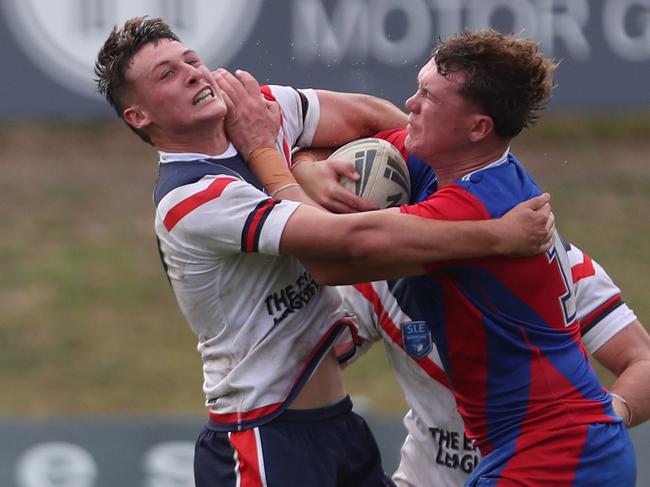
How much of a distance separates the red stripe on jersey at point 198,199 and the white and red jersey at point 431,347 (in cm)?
80

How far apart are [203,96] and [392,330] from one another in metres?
1.06

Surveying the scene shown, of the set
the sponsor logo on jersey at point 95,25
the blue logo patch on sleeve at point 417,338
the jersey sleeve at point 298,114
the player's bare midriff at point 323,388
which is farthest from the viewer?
the sponsor logo on jersey at point 95,25

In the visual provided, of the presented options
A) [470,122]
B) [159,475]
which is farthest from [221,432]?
[159,475]

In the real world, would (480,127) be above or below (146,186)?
above

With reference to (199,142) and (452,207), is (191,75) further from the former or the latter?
(452,207)

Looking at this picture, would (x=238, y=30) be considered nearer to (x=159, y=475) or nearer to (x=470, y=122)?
(x=159, y=475)

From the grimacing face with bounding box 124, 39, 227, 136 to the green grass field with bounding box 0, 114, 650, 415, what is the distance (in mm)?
4893

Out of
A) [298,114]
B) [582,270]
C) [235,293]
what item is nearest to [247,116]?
[298,114]

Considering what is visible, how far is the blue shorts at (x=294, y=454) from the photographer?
4355 millimetres

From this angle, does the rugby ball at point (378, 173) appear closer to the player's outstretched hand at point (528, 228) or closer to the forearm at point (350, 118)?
the forearm at point (350, 118)

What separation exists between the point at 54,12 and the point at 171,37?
146 inches

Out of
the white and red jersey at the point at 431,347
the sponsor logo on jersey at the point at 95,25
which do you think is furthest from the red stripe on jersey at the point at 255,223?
the sponsor logo on jersey at the point at 95,25

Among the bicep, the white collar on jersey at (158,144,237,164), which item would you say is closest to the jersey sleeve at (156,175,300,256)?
the white collar on jersey at (158,144,237,164)

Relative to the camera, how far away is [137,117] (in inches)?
174
